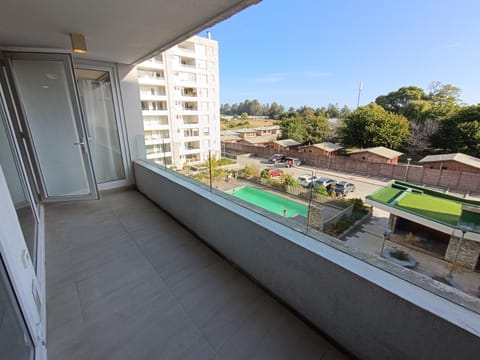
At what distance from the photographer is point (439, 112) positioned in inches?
59.1

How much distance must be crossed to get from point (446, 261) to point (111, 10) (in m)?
2.80

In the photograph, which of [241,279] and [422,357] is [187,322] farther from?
[422,357]

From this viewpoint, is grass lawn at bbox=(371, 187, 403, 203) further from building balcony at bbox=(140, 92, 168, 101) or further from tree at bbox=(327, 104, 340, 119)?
building balcony at bbox=(140, 92, 168, 101)

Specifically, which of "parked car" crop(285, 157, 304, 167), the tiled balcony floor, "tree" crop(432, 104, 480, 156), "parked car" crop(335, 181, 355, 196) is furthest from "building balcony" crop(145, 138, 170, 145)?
"tree" crop(432, 104, 480, 156)

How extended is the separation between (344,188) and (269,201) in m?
0.67

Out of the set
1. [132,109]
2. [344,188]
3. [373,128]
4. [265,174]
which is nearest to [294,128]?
[265,174]

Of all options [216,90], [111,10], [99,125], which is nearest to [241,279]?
[111,10]

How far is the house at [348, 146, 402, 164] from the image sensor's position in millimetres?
1481

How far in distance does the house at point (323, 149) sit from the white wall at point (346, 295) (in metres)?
0.65

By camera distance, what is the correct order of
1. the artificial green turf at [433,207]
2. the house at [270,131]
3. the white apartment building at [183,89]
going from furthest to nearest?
the white apartment building at [183,89] → the house at [270,131] → the artificial green turf at [433,207]

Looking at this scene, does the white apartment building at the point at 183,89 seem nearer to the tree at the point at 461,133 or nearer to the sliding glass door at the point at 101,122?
the sliding glass door at the point at 101,122

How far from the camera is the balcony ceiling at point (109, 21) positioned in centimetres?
163

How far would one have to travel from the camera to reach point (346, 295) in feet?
4.22

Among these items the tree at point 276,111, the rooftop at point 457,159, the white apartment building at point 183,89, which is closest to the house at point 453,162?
the rooftop at point 457,159
